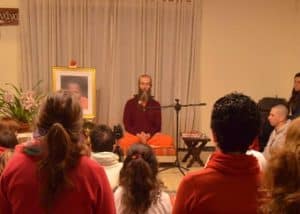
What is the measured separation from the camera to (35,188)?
4.74ft

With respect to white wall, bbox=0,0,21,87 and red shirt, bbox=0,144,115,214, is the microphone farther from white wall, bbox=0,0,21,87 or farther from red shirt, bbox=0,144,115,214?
red shirt, bbox=0,144,115,214

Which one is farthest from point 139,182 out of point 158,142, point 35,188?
point 158,142

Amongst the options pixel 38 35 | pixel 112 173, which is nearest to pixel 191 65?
pixel 38 35

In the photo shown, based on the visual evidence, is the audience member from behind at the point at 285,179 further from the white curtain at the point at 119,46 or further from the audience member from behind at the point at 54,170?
the white curtain at the point at 119,46

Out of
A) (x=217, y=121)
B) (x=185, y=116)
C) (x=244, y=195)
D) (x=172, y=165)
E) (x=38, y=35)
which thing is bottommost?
(x=172, y=165)

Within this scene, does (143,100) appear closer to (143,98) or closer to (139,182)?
(143,98)

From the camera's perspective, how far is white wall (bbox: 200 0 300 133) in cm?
616

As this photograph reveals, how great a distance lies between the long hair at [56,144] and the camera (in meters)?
1.43

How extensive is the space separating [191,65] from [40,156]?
474 centimetres

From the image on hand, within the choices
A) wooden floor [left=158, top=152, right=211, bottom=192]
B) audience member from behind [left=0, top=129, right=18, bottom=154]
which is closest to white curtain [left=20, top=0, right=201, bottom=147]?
wooden floor [left=158, top=152, right=211, bottom=192]

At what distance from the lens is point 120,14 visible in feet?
19.3

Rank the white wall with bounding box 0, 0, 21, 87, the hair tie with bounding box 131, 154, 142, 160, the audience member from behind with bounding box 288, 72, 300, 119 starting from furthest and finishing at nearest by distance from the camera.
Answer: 1. the white wall with bounding box 0, 0, 21, 87
2. the audience member from behind with bounding box 288, 72, 300, 119
3. the hair tie with bounding box 131, 154, 142, 160

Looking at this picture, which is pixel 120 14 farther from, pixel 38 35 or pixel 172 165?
pixel 172 165

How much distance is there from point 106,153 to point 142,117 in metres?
3.10
